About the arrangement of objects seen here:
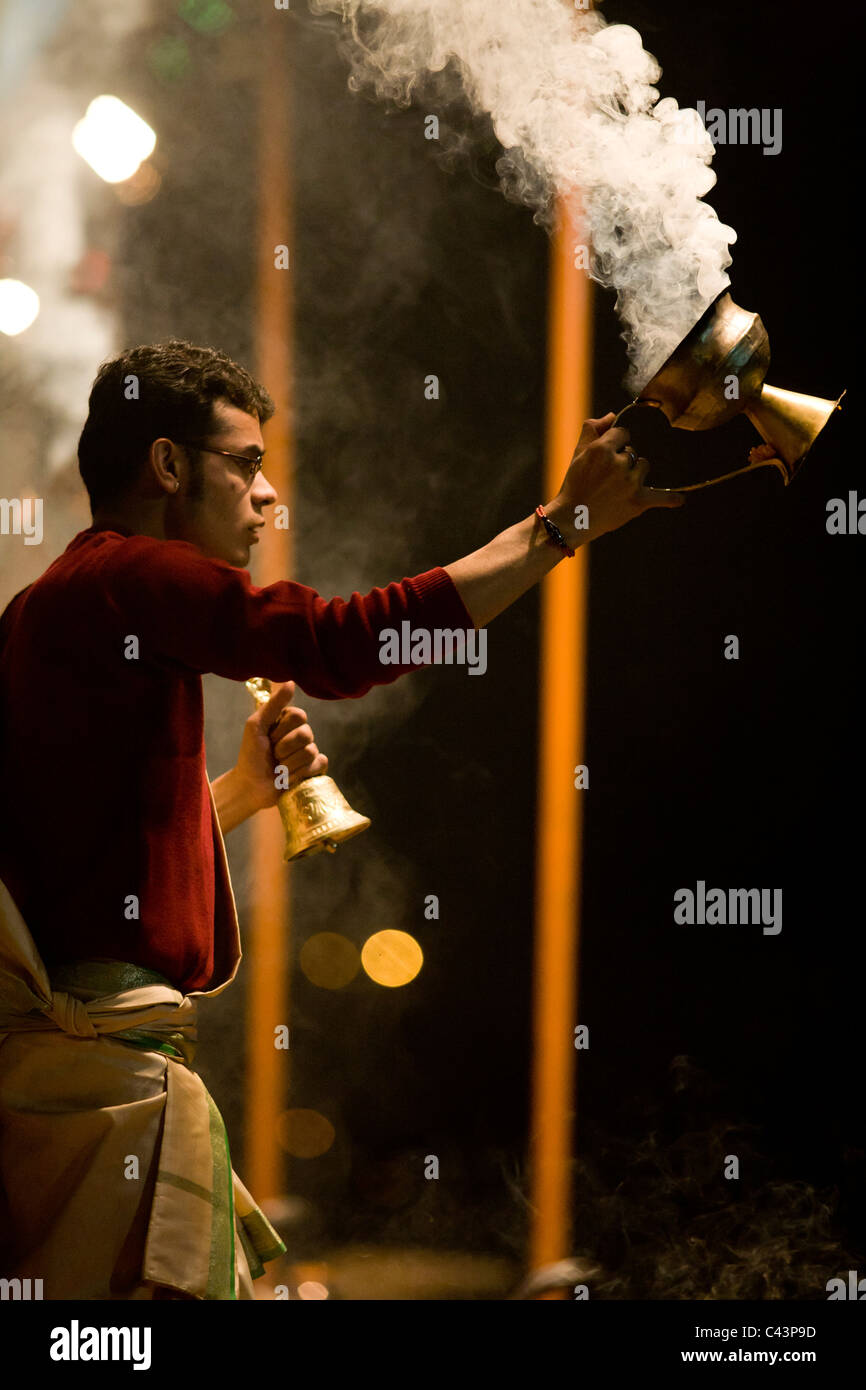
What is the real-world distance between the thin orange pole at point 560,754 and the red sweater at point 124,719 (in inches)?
77.5

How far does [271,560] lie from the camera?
4359mm

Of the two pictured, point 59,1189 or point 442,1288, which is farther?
point 442,1288

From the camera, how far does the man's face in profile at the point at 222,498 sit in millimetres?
2621

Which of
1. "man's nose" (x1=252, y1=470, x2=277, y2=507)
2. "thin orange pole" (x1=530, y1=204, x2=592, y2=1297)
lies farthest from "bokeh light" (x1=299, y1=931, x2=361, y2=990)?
"man's nose" (x1=252, y1=470, x2=277, y2=507)

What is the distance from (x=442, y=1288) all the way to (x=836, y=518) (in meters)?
2.88

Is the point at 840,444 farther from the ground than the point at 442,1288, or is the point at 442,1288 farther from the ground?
the point at 840,444

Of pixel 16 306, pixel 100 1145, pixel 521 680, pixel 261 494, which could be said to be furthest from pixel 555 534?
pixel 16 306

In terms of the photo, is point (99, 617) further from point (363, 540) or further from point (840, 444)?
point (840, 444)

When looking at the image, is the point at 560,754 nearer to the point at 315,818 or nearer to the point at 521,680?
the point at 521,680

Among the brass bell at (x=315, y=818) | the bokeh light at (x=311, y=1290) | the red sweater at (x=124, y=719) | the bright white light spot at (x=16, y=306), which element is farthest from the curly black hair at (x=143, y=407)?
the bokeh light at (x=311, y=1290)

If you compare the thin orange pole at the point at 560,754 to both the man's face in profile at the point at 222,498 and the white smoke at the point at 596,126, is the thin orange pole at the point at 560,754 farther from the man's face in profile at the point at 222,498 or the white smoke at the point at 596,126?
the man's face in profile at the point at 222,498

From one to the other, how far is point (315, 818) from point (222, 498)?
789 mm

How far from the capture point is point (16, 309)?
4074 mm

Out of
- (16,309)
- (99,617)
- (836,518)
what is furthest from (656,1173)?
(16,309)
